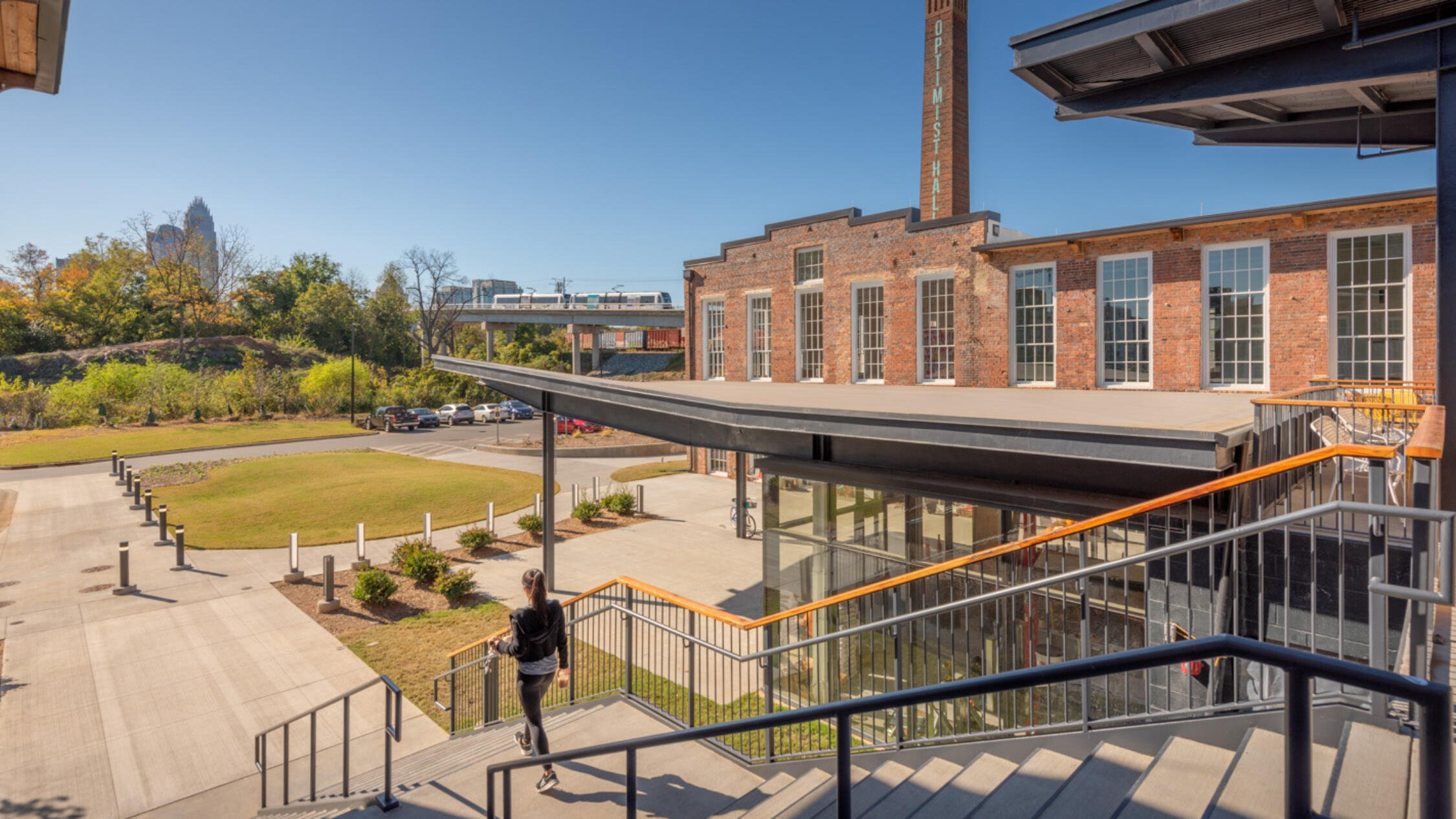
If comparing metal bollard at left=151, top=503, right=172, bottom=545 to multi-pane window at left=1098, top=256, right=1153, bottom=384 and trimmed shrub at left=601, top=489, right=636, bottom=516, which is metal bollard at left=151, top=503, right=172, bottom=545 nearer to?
trimmed shrub at left=601, top=489, right=636, bottom=516

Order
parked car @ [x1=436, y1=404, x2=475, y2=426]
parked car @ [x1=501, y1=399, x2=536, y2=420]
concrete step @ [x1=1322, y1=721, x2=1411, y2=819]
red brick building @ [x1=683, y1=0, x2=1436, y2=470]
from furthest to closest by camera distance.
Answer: parked car @ [x1=501, y1=399, x2=536, y2=420] < parked car @ [x1=436, y1=404, x2=475, y2=426] < red brick building @ [x1=683, y1=0, x2=1436, y2=470] < concrete step @ [x1=1322, y1=721, x2=1411, y2=819]

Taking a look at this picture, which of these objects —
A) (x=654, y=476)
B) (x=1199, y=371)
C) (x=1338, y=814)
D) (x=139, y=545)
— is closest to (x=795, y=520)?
(x=1338, y=814)

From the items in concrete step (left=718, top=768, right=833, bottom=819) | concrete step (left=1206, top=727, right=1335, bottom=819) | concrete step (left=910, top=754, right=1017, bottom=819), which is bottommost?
concrete step (left=718, top=768, right=833, bottom=819)

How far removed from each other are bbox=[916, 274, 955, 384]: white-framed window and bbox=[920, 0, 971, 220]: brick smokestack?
3.16 meters

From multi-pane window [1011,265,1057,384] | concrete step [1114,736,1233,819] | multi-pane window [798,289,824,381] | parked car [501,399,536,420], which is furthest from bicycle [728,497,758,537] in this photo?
parked car [501,399,536,420]

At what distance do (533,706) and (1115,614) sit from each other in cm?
528

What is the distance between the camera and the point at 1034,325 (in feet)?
59.3

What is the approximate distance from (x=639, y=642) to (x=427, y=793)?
4.93m

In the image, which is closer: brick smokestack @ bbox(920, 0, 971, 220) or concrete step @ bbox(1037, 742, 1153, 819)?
concrete step @ bbox(1037, 742, 1153, 819)

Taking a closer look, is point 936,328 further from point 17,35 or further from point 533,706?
point 17,35

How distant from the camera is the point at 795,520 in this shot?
9539 millimetres

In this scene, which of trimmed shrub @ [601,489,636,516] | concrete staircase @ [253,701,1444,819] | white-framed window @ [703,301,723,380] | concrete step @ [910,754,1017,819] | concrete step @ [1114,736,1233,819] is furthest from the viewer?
Result: white-framed window @ [703,301,723,380]

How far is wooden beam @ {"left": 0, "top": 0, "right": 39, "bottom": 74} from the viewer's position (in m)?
3.50

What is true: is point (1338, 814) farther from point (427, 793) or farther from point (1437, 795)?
point (427, 793)
